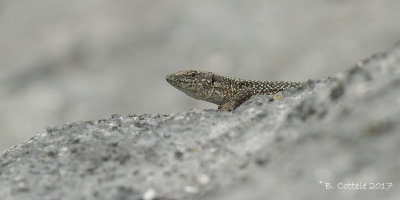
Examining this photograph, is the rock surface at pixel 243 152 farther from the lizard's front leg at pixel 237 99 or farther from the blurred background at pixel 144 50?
the blurred background at pixel 144 50

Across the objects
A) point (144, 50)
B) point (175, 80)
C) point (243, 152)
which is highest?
point (144, 50)

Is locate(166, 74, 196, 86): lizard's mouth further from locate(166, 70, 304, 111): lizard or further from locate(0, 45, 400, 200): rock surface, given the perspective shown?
locate(0, 45, 400, 200): rock surface

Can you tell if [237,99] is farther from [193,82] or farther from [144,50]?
[144,50]

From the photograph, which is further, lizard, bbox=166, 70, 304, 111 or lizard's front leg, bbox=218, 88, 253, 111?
lizard, bbox=166, 70, 304, 111

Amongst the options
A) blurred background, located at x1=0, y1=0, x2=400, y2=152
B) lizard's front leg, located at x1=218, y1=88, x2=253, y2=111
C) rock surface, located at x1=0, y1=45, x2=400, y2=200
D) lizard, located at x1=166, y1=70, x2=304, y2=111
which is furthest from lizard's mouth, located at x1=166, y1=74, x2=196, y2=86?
blurred background, located at x1=0, y1=0, x2=400, y2=152

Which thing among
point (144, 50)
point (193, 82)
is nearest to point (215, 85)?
point (193, 82)

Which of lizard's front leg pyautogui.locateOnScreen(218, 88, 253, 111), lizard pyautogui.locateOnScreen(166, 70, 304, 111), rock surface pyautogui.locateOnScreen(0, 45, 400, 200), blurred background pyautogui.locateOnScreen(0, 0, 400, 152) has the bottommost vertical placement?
rock surface pyautogui.locateOnScreen(0, 45, 400, 200)

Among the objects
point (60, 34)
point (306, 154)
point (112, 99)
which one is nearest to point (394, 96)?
point (306, 154)
